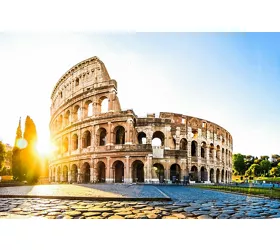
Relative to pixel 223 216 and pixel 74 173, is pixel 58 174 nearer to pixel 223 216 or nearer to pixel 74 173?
pixel 74 173

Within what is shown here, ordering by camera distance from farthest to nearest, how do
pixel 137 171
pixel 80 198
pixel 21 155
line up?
pixel 137 171
pixel 21 155
pixel 80 198

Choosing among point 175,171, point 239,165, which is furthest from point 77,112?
point 239,165

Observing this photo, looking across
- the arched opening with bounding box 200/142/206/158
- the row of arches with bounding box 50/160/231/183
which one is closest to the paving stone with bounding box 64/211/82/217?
the row of arches with bounding box 50/160/231/183

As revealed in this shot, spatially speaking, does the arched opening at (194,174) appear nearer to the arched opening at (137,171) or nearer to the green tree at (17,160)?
the arched opening at (137,171)

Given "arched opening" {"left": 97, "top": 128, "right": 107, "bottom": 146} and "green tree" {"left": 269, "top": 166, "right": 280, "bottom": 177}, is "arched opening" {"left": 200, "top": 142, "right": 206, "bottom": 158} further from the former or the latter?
"arched opening" {"left": 97, "top": 128, "right": 107, "bottom": 146}
